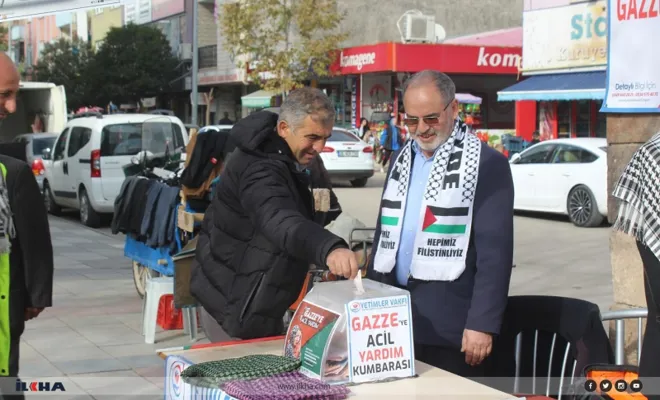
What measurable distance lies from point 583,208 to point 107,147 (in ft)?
26.2

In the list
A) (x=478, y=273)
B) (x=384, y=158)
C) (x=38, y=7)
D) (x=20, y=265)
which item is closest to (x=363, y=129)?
(x=384, y=158)

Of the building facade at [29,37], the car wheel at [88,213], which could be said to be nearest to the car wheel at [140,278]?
the car wheel at [88,213]

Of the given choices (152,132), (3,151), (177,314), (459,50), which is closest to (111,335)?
(177,314)

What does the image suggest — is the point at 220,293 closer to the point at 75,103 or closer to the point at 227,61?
the point at 227,61

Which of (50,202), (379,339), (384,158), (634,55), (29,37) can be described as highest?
(29,37)

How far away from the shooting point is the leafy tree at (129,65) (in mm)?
48406

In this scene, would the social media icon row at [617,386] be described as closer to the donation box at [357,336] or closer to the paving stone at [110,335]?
the donation box at [357,336]

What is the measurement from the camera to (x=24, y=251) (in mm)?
3963

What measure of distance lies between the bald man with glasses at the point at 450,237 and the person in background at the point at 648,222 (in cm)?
91

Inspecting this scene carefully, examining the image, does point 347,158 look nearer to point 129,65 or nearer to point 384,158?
point 384,158

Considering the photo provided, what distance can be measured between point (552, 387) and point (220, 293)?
1.43m

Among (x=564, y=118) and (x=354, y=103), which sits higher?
(x=354, y=103)

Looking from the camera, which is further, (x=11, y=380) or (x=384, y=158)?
(x=384, y=158)

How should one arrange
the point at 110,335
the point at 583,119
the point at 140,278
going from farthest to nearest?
the point at 583,119 → the point at 140,278 → the point at 110,335
